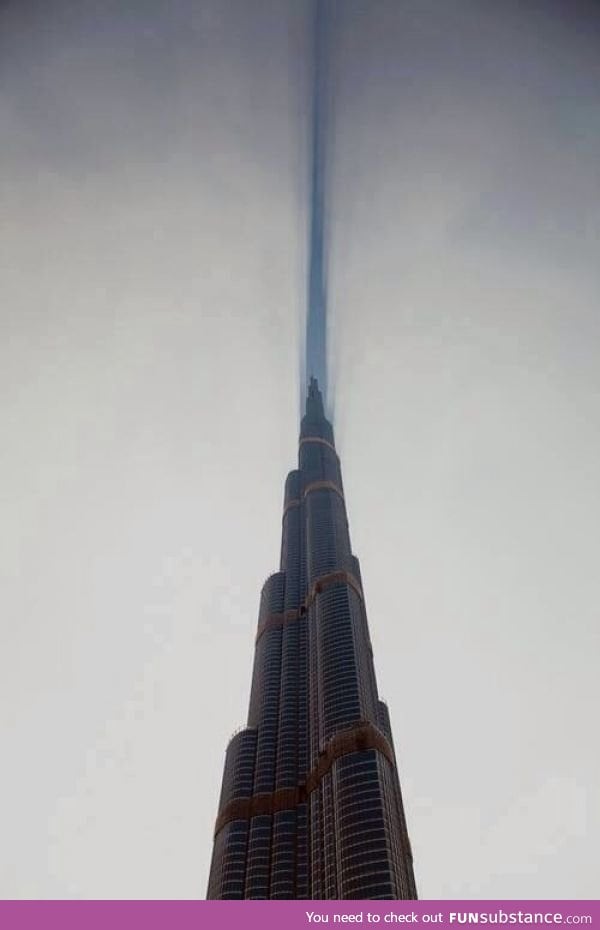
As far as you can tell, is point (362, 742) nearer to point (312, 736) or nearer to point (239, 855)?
point (312, 736)

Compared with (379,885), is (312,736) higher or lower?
higher

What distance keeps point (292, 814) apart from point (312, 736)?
72.5 ft

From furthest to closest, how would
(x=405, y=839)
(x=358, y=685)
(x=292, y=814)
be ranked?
(x=358, y=685) → (x=292, y=814) → (x=405, y=839)

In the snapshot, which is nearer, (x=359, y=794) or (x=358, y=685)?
(x=359, y=794)

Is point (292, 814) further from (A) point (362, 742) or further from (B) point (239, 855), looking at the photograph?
(A) point (362, 742)
